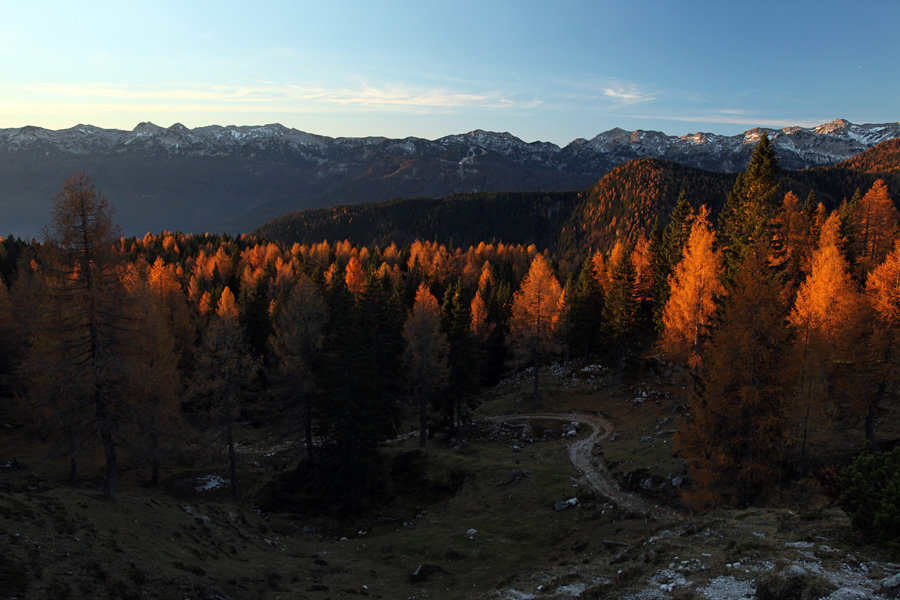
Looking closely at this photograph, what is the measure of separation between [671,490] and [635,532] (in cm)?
587

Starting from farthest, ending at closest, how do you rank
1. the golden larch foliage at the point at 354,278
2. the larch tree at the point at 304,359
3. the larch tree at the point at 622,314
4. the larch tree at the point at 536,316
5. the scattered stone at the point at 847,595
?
the golden larch foliage at the point at 354,278 → the larch tree at the point at 622,314 → the larch tree at the point at 536,316 → the larch tree at the point at 304,359 → the scattered stone at the point at 847,595

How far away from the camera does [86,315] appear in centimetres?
2047

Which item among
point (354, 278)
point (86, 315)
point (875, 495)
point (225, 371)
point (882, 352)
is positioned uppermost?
point (86, 315)

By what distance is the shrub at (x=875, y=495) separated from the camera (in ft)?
38.0

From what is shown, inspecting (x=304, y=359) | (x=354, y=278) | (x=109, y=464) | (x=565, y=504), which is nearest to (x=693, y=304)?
(x=565, y=504)

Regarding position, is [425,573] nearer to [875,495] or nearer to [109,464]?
[109,464]

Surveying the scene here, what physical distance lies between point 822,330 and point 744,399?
12263mm

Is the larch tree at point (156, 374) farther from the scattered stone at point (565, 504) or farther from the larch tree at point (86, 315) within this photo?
the scattered stone at point (565, 504)

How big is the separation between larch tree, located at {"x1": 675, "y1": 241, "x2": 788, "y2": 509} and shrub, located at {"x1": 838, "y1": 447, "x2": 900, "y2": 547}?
26.7 feet

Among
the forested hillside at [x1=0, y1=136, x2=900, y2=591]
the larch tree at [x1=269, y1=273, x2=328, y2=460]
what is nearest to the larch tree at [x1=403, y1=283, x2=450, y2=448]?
the forested hillside at [x1=0, y1=136, x2=900, y2=591]

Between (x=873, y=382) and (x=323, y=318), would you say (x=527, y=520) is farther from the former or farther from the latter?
(x=323, y=318)

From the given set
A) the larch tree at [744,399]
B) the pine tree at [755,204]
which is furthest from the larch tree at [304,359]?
the pine tree at [755,204]

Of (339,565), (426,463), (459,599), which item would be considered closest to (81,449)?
(339,565)

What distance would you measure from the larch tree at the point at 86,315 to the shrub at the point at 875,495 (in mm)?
25564
